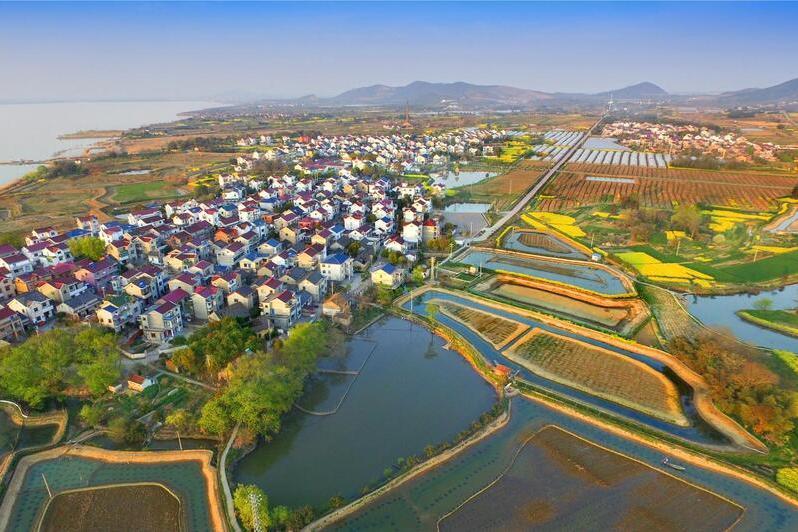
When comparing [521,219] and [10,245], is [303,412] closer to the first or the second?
[10,245]

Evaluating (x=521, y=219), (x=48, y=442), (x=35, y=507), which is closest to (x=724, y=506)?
(x=35, y=507)

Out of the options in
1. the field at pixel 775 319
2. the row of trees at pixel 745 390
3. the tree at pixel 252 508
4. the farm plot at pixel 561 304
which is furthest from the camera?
the farm plot at pixel 561 304

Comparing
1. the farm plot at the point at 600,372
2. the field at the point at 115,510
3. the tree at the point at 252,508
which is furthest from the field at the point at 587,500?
the field at the point at 115,510

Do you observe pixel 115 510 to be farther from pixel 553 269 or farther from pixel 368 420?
pixel 553 269

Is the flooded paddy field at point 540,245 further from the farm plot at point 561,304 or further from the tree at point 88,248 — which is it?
the tree at point 88,248

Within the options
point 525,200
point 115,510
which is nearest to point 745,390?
point 115,510

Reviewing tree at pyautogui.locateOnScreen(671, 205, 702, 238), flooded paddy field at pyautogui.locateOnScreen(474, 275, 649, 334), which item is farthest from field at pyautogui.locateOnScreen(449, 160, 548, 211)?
flooded paddy field at pyautogui.locateOnScreen(474, 275, 649, 334)

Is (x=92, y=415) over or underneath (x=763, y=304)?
over
